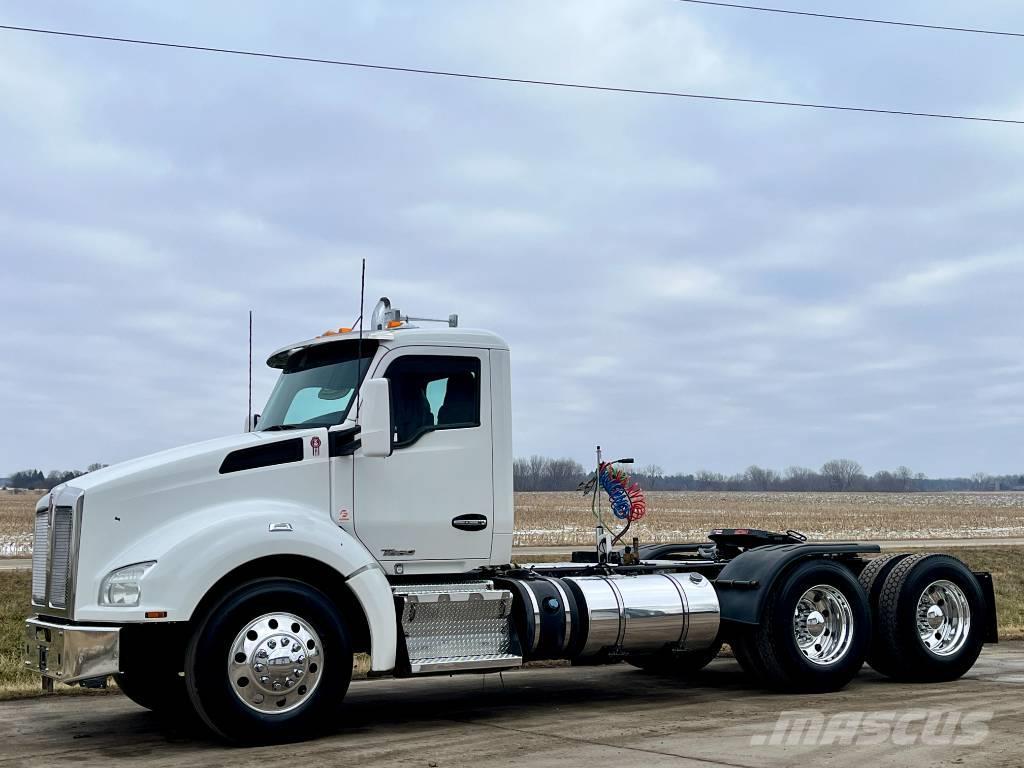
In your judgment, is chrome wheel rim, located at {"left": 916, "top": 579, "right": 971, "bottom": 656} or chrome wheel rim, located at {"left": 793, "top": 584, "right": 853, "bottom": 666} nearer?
chrome wheel rim, located at {"left": 793, "top": 584, "right": 853, "bottom": 666}

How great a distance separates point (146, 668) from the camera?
906cm

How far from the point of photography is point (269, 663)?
8.27 meters

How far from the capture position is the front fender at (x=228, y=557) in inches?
317

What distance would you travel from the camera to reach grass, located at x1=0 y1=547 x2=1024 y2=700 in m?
11.8

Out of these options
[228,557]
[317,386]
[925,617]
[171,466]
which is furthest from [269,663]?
[925,617]

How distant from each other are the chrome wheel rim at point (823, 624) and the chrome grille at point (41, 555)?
6349mm

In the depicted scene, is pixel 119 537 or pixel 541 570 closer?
pixel 119 537

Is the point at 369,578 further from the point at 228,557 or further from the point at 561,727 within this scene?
the point at 561,727

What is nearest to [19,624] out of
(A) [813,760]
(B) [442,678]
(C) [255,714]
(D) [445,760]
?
(B) [442,678]

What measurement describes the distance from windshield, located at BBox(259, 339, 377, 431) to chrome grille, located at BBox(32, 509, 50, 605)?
183 centimetres

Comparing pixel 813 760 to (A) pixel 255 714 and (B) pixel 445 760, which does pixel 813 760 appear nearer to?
(B) pixel 445 760

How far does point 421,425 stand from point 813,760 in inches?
153

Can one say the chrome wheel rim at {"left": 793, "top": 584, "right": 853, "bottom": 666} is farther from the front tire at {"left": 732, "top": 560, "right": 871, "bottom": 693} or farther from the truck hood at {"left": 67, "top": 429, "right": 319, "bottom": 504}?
the truck hood at {"left": 67, "top": 429, "right": 319, "bottom": 504}

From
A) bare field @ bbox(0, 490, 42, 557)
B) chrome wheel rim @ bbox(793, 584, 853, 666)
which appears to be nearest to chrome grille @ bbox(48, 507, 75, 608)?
chrome wheel rim @ bbox(793, 584, 853, 666)
